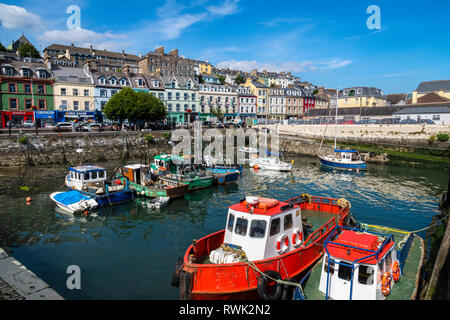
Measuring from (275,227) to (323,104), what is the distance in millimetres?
99970

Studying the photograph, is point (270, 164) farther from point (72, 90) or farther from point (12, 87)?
point (12, 87)

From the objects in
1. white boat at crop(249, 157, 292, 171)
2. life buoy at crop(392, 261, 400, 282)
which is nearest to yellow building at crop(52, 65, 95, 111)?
white boat at crop(249, 157, 292, 171)

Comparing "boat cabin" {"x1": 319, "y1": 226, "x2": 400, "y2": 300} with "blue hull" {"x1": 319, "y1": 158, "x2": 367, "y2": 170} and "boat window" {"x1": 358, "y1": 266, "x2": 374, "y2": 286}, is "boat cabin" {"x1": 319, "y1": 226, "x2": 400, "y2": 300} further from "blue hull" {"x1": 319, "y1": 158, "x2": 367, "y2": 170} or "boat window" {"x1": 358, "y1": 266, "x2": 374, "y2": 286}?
"blue hull" {"x1": 319, "y1": 158, "x2": 367, "y2": 170}

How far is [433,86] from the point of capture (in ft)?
252

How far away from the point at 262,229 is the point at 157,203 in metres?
13.8

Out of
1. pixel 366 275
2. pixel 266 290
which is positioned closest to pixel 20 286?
pixel 266 290

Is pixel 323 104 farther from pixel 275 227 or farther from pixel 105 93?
pixel 275 227

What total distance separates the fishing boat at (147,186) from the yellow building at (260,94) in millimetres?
63271

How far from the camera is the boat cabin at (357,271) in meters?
9.70

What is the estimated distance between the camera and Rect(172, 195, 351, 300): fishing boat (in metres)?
10.1

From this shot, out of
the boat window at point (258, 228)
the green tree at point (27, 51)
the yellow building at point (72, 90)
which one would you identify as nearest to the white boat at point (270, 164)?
the boat window at point (258, 228)
